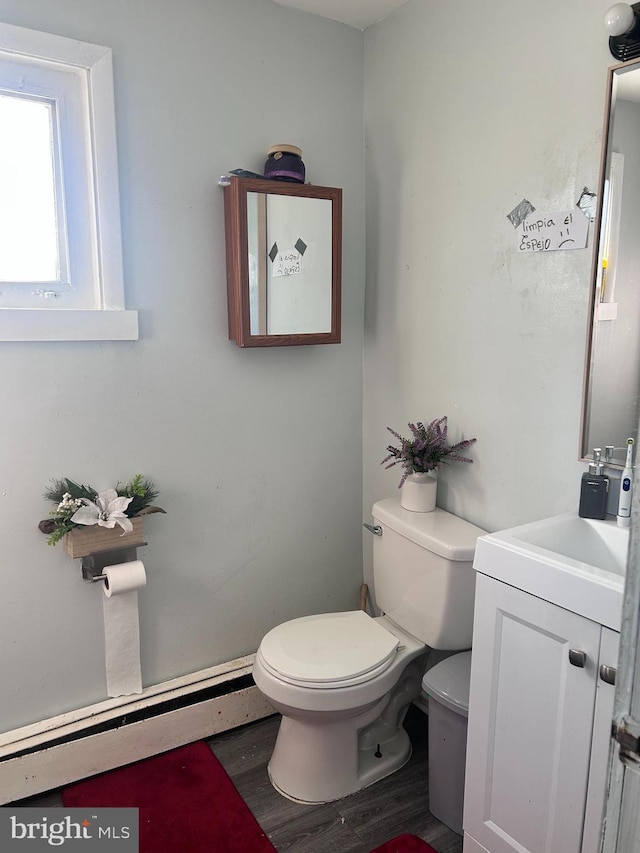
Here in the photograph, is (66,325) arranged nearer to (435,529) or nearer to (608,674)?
(435,529)

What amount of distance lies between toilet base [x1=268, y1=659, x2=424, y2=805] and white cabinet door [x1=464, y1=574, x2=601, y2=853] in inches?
16.7

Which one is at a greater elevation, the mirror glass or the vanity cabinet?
the mirror glass

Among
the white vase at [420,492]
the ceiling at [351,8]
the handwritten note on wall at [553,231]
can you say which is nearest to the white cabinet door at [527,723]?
the white vase at [420,492]

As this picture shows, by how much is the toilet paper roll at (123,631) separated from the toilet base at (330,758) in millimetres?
505

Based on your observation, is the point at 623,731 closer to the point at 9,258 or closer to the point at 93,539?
the point at 93,539

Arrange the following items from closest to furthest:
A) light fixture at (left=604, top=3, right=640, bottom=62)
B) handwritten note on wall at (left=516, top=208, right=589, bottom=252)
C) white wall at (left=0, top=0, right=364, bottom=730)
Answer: light fixture at (left=604, top=3, right=640, bottom=62) → handwritten note on wall at (left=516, top=208, right=589, bottom=252) → white wall at (left=0, top=0, right=364, bottom=730)

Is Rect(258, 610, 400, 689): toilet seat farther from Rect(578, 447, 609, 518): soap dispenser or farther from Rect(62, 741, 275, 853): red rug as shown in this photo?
Rect(578, 447, 609, 518): soap dispenser

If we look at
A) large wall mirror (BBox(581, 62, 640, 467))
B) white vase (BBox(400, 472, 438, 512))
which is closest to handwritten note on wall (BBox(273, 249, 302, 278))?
white vase (BBox(400, 472, 438, 512))

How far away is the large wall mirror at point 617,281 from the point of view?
1.41 meters

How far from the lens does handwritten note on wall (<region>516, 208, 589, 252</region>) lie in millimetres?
1525

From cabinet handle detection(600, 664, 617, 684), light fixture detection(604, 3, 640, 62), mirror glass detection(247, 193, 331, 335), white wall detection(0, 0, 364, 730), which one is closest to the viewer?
cabinet handle detection(600, 664, 617, 684)

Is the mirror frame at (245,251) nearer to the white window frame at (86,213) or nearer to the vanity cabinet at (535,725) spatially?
the white window frame at (86,213)

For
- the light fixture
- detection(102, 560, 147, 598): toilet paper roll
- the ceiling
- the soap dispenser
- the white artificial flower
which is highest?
the ceiling

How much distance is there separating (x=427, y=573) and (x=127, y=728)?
103cm
